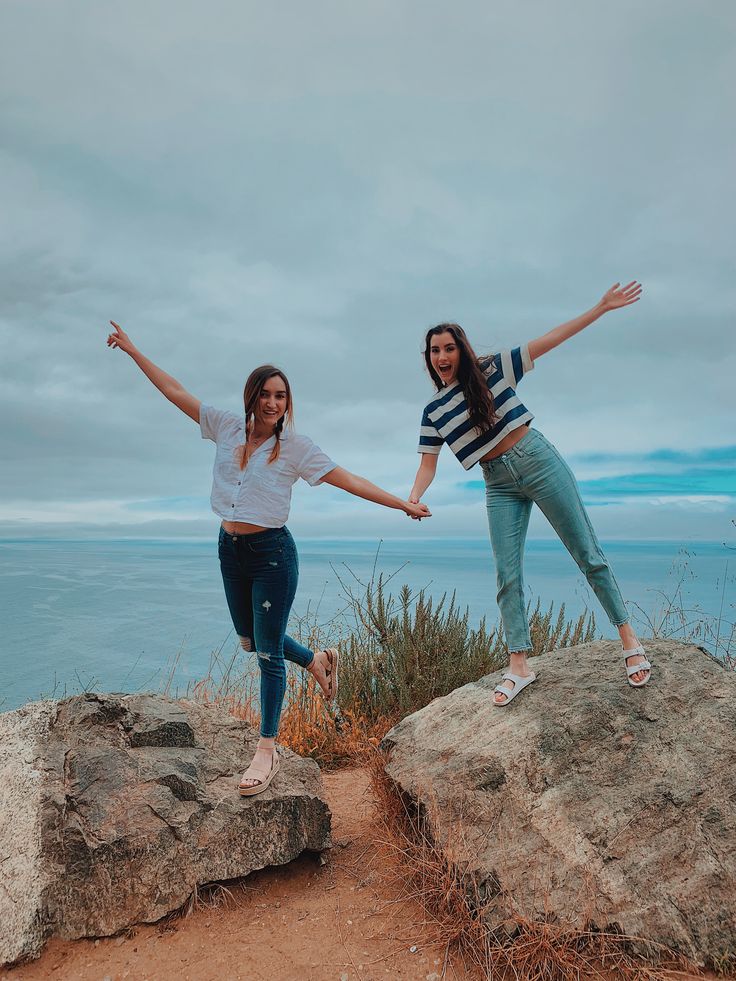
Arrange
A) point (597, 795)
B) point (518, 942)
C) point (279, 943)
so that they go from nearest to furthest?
point (518, 942) < point (279, 943) < point (597, 795)

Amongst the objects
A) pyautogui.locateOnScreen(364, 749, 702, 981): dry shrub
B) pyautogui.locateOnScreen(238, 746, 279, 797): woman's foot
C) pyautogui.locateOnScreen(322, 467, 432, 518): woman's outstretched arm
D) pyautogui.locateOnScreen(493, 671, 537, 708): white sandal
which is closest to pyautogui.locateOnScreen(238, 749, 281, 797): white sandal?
pyautogui.locateOnScreen(238, 746, 279, 797): woman's foot

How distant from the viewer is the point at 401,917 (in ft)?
12.5

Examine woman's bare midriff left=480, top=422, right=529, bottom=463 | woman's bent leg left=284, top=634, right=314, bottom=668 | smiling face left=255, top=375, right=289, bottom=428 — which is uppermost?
smiling face left=255, top=375, right=289, bottom=428

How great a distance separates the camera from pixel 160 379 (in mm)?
4449

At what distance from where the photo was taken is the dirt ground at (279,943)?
11.5 ft

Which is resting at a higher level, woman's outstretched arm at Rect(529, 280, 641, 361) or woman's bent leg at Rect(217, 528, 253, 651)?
woman's outstretched arm at Rect(529, 280, 641, 361)

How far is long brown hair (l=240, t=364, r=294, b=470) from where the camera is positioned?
412 centimetres

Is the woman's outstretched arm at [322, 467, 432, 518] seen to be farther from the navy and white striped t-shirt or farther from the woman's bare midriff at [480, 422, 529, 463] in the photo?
the woman's bare midriff at [480, 422, 529, 463]

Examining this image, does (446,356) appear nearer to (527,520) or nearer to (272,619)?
(527,520)

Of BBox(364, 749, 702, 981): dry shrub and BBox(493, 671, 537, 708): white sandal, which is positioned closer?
BBox(364, 749, 702, 981): dry shrub

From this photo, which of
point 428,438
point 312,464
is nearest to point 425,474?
point 428,438

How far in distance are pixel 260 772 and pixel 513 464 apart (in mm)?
2284

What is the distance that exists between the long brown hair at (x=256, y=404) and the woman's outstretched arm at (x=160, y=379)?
1.37 ft

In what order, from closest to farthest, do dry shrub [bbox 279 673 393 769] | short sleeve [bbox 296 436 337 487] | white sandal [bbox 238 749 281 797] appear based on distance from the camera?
short sleeve [bbox 296 436 337 487], white sandal [bbox 238 749 281 797], dry shrub [bbox 279 673 393 769]
